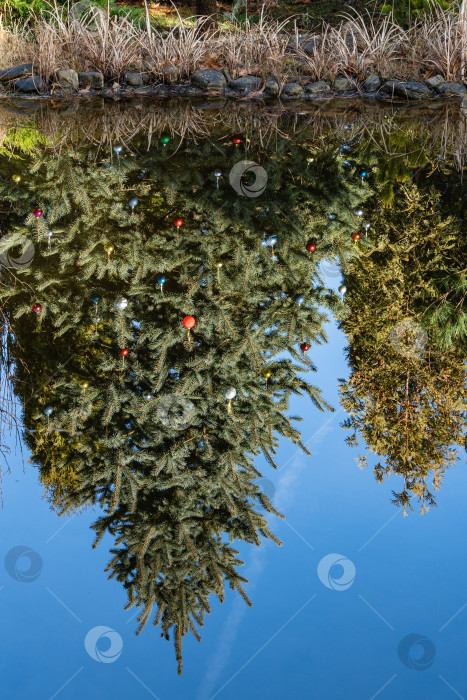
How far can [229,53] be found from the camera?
7574 mm

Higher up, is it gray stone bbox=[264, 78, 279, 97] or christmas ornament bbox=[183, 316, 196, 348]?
gray stone bbox=[264, 78, 279, 97]

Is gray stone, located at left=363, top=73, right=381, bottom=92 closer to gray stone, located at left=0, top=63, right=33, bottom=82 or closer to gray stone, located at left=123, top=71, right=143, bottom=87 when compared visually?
gray stone, located at left=123, top=71, right=143, bottom=87

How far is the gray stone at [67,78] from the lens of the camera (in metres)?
7.34

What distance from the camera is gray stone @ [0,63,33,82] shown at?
7438mm

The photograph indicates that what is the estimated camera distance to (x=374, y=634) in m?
2.10

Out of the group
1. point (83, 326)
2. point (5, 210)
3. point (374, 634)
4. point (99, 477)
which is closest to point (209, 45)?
point (5, 210)

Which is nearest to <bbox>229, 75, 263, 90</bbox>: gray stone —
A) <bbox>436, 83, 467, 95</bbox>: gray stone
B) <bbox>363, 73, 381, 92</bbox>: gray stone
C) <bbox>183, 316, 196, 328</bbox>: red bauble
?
<bbox>363, 73, 381, 92</bbox>: gray stone

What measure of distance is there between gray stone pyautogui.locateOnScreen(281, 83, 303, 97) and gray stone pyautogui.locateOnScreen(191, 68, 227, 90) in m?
0.69
